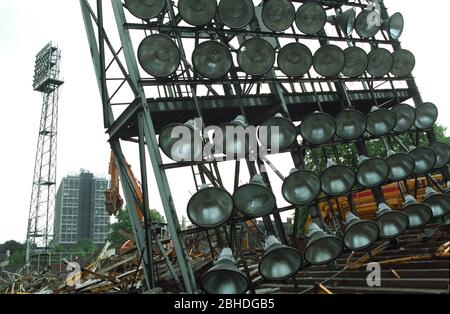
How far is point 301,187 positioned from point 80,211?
322 ft

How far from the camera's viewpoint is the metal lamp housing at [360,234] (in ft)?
27.8

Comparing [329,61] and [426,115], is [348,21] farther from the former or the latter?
[426,115]

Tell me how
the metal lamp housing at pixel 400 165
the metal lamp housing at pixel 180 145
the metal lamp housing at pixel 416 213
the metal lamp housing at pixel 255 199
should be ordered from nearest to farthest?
the metal lamp housing at pixel 255 199 → the metal lamp housing at pixel 180 145 → the metal lamp housing at pixel 416 213 → the metal lamp housing at pixel 400 165

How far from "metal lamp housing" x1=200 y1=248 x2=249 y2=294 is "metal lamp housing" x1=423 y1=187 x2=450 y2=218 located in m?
6.46

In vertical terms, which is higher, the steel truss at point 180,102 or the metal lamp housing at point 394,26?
the metal lamp housing at point 394,26

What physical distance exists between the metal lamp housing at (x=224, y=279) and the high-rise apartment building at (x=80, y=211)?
92.6 meters

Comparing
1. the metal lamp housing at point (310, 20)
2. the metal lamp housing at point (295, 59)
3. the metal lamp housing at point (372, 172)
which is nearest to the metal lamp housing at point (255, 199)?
the metal lamp housing at point (372, 172)

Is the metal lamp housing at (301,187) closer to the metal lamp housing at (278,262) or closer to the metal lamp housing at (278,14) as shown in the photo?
the metal lamp housing at (278,262)

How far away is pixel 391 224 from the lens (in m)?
9.22

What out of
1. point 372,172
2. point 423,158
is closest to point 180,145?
point 372,172

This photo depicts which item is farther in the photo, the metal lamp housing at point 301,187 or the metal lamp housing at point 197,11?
the metal lamp housing at point 197,11

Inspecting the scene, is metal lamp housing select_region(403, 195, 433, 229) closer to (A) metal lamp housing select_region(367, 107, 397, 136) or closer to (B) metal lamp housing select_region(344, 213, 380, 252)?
(B) metal lamp housing select_region(344, 213, 380, 252)
